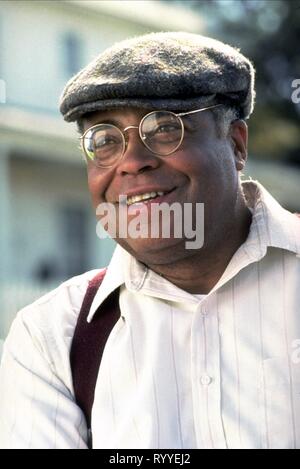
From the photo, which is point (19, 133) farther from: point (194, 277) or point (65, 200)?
point (194, 277)

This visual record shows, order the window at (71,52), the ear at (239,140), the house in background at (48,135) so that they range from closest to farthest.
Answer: the ear at (239,140) → the house in background at (48,135) → the window at (71,52)

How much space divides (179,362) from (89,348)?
24cm

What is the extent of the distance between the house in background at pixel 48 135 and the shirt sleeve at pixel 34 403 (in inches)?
A: 368

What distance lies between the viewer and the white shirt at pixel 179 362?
8.18 ft

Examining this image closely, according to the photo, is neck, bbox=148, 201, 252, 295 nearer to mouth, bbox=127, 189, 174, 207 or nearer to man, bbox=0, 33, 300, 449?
man, bbox=0, 33, 300, 449

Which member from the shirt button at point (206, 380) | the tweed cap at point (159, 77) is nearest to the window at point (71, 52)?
the tweed cap at point (159, 77)

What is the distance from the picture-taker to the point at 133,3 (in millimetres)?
13992

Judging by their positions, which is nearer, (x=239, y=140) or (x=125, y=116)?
(x=125, y=116)

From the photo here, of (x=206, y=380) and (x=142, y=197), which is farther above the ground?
(x=142, y=197)

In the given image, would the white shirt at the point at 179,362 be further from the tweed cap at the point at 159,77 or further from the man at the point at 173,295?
the tweed cap at the point at 159,77

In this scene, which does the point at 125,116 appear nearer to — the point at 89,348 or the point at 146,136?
the point at 146,136

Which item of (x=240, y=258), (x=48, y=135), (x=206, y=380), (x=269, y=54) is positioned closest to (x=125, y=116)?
(x=240, y=258)

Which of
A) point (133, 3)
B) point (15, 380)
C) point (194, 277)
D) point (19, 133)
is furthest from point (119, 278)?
point (133, 3)

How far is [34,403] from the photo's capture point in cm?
267
